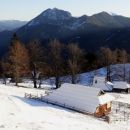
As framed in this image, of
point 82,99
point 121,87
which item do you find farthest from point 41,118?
point 121,87

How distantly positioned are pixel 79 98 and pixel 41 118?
13311 mm

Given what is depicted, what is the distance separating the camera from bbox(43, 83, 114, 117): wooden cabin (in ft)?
161

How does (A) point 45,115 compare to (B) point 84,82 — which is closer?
(A) point 45,115

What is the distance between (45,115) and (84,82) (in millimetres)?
61617

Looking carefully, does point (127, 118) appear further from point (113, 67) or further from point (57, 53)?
point (113, 67)

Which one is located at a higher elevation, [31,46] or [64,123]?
[31,46]

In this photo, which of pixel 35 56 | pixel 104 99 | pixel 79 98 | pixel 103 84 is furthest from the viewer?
pixel 103 84

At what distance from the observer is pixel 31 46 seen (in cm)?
7212

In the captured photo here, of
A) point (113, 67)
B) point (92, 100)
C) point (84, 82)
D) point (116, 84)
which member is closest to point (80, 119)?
point (92, 100)

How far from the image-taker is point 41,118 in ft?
128

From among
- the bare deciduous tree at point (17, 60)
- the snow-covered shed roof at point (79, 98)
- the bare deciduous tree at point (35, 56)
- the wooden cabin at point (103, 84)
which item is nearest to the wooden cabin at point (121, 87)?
the wooden cabin at point (103, 84)

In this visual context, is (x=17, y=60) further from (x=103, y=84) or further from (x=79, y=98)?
(x=103, y=84)

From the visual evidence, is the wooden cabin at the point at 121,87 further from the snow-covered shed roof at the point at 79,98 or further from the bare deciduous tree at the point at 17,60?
the snow-covered shed roof at the point at 79,98

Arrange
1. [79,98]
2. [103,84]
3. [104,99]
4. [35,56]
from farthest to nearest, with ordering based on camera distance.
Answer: [103,84]
[35,56]
[104,99]
[79,98]
